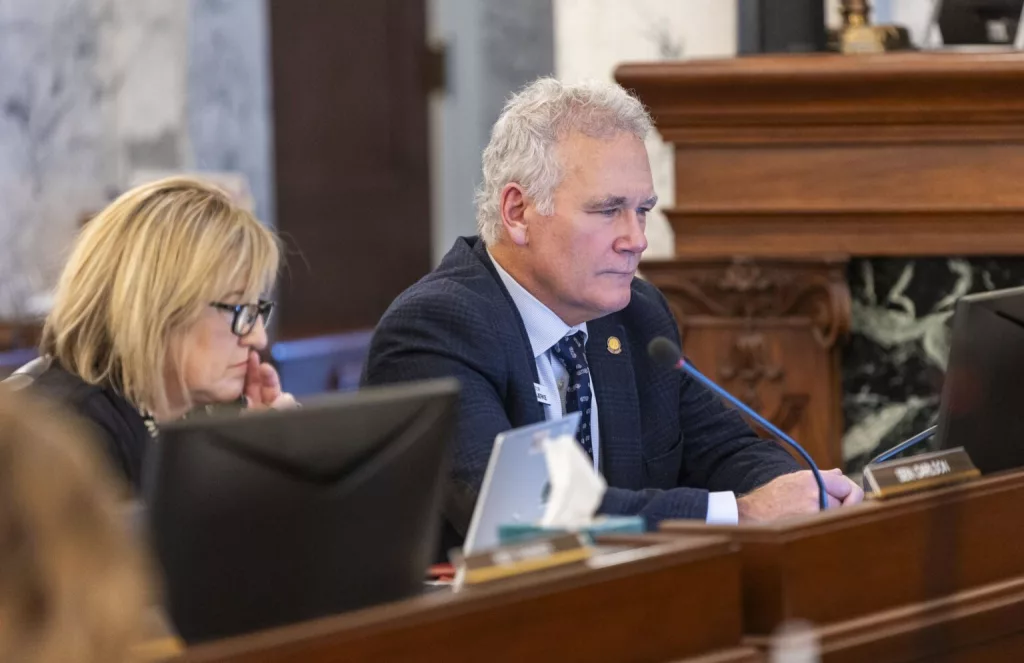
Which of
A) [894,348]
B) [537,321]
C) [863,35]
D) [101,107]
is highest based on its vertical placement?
[863,35]

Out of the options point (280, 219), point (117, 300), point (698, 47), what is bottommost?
point (280, 219)

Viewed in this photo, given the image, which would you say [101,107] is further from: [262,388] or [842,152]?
[262,388]

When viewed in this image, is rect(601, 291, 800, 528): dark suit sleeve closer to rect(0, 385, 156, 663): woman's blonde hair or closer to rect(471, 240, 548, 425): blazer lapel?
rect(471, 240, 548, 425): blazer lapel

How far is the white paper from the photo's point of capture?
1.66 meters

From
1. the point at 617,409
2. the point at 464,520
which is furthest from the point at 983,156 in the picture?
the point at 464,520

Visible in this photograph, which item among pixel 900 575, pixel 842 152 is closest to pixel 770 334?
pixel 842 152

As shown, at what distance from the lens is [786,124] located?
3.89 metres

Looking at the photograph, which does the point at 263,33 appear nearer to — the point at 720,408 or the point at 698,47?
the point at 698,47

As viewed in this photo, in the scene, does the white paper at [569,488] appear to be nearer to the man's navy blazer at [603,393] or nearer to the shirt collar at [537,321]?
the man's navy blazer at [603,393]

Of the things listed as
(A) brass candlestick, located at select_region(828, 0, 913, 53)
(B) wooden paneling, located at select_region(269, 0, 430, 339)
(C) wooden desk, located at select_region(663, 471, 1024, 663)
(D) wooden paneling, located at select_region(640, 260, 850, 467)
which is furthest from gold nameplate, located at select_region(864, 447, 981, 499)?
(B) wooden paneling, located at select_region(269, 0, 430, 339)

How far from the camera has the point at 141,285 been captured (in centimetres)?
243

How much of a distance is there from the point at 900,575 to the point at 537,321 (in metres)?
1.02

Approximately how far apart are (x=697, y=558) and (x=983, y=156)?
8.01 feet

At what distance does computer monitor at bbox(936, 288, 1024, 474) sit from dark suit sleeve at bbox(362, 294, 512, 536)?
660 millimetres
